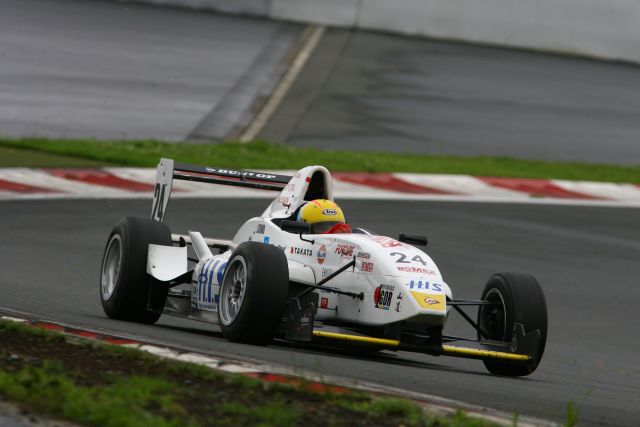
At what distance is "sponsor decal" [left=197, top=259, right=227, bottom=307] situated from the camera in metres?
9.34

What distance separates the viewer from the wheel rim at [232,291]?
28.3ft

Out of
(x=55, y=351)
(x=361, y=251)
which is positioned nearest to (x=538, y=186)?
(x=361, y=251)

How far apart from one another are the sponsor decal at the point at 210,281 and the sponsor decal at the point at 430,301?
5.09ft

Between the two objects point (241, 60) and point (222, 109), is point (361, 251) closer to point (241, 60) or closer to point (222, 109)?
point (222, 109)

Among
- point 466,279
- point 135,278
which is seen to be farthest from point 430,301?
point 466,279

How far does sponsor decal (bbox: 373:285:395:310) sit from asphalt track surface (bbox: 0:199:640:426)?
0.36 meters

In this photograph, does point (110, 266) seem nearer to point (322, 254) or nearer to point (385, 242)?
point (322, 254)

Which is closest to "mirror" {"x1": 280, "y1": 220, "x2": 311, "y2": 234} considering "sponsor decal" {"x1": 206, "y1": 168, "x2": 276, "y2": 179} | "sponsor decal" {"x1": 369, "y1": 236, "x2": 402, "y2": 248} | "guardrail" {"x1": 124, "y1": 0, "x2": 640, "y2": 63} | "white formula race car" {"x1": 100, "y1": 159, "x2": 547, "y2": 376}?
"white formula race car" {"x1": 100, "y1": 159, "x2": 547, "y2": 376}

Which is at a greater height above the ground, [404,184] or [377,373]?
[404,184]

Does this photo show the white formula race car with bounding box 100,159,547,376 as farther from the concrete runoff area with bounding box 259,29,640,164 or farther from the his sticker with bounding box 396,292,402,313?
the concrete runoff area with bounding box 259,29,640,164

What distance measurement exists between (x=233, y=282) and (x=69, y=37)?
52.0ft

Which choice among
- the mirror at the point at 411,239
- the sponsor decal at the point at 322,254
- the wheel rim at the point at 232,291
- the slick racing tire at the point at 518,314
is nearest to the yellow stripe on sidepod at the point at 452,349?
the slick racing tire at the point at 518,314

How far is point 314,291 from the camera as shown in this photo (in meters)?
8.96

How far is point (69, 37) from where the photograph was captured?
23750 mm
